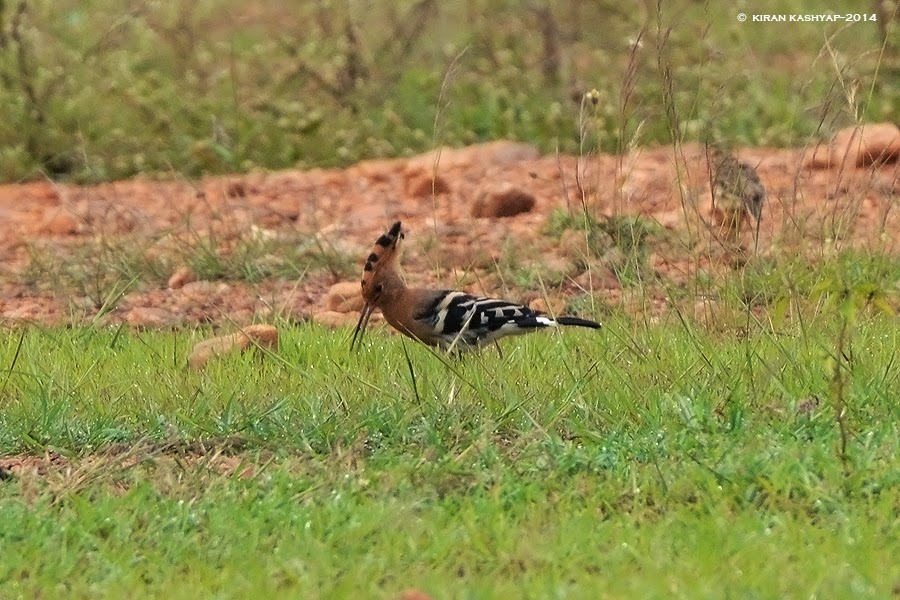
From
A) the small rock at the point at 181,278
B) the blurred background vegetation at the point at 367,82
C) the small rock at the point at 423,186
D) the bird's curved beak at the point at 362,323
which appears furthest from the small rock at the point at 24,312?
the small rock at the point at 423,186

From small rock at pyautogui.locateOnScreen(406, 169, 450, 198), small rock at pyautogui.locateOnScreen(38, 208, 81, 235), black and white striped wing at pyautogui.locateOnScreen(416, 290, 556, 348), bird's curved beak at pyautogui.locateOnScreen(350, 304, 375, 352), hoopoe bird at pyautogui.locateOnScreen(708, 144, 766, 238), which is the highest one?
hoopoe bird at pyautogui.locateOnScreen(708, 144, 766, 238)

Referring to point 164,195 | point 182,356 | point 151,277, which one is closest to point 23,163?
point 164,195

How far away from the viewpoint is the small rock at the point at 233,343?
611 centimetres

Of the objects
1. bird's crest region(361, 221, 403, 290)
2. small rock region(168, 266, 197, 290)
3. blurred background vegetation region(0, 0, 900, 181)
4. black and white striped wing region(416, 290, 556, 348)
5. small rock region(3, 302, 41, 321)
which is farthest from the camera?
blurred background vegetation region(0, 0, 900, 181)

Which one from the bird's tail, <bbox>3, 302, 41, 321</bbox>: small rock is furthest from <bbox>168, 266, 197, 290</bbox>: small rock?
the bird's tail

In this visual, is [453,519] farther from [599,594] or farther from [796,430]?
[796,430]

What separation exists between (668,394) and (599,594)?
153 centimetres

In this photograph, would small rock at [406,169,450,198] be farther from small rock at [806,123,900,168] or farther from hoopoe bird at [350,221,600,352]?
hoopoe bird at [350,221,600,352]

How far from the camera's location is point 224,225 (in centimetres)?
871

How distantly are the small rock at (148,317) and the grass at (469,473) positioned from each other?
1133 millimetres

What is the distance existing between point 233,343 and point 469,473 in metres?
1.78


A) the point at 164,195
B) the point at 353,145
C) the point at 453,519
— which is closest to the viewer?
the point at 453,519

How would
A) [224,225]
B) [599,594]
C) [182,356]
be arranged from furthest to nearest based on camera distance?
1. [224,225]
2. [182,356]
3. [599,594]

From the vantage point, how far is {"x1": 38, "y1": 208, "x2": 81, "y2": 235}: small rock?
30.5 ft
